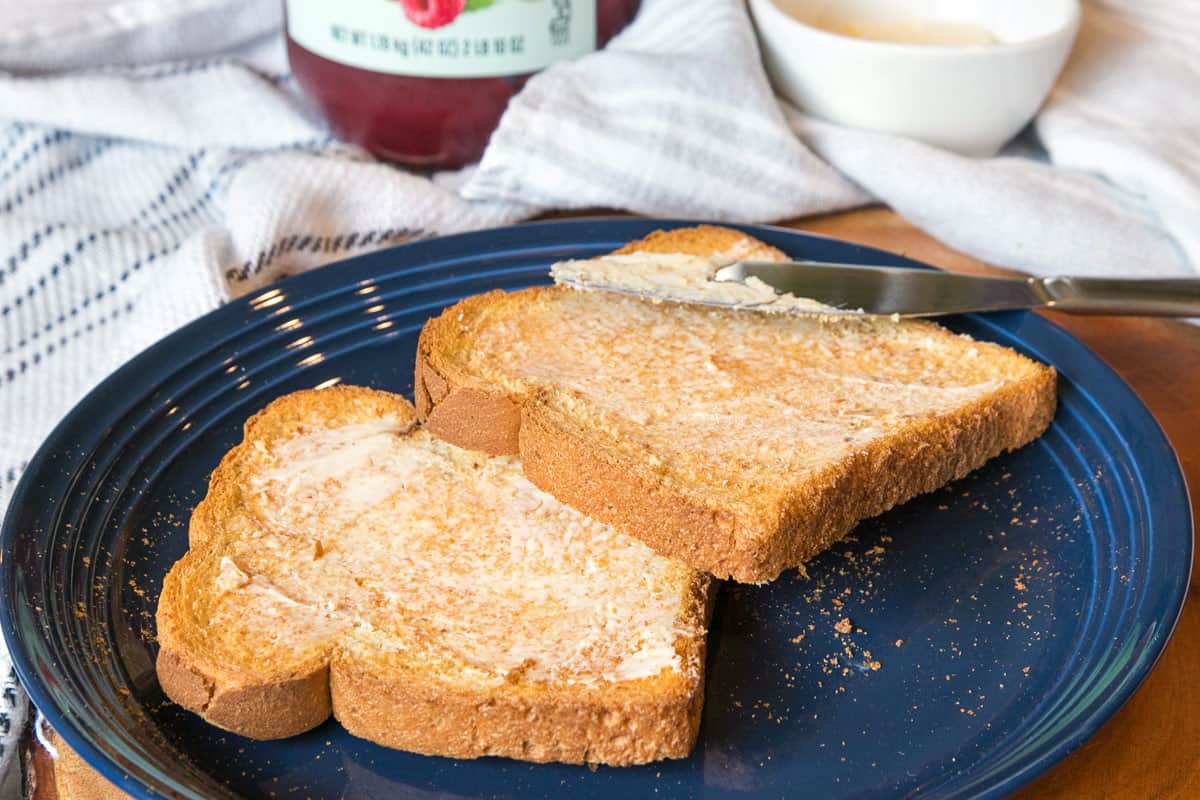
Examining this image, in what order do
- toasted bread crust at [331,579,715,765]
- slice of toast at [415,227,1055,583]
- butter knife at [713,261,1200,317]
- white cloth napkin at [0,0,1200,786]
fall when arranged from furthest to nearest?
white cloth napkin at [0,0,1200,786] → butter knife at [713,261,1200,317] → slice of toast at [415,227,1055,583] → toasted bread crust at [331,579,715,765]

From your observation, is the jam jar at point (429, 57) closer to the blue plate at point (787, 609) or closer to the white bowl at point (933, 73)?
the white bowl at point (933, 73)

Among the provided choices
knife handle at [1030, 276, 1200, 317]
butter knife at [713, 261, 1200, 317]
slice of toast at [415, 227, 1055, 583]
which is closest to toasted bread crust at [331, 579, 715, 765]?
slice of toast at [415, 227, 1055, 583]

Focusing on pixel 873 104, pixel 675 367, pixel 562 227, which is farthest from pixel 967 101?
pixel 675 367

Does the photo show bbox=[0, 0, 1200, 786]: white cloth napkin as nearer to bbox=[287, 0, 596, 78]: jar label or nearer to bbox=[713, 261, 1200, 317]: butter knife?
bbox=[287, 0, 596, 78]: jar label

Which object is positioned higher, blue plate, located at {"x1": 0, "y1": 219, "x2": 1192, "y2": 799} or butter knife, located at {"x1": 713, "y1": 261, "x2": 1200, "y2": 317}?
butter knife, located at {"x1": 713, "y1": 261, "x2": 1200, "y2": 317}

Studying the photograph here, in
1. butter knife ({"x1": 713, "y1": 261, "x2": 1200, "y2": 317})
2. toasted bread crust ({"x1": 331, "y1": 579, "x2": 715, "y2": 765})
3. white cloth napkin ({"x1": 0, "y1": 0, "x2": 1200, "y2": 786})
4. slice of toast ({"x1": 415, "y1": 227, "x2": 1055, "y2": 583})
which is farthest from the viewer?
white cloth napkin ({"x1": 0, "y1": 0, "x2": 1200, "y2": 786})

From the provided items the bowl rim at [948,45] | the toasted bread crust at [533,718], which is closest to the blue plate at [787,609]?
the toasted bread crust at [533,718]

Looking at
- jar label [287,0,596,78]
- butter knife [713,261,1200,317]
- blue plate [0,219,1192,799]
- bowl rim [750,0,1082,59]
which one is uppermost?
bowl rim [750,0,1082,59]
